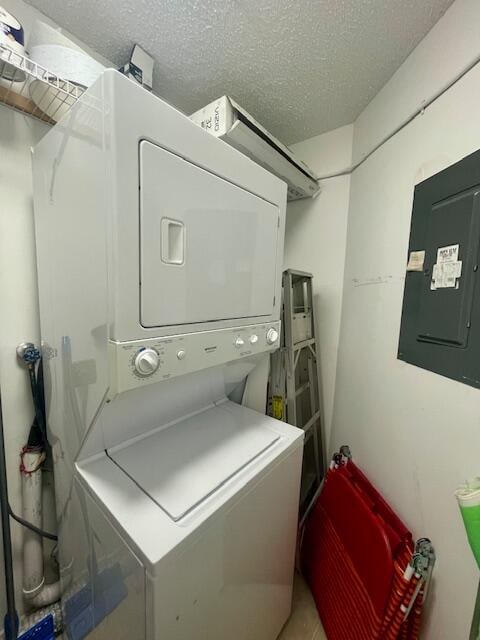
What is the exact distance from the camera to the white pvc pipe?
151cm

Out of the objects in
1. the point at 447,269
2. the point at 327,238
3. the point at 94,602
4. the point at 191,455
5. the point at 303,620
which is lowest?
the point at 303,620

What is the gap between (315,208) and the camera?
2580 millimetres

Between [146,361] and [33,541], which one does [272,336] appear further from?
[33,541]

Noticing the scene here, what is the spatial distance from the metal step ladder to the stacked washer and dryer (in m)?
0.59

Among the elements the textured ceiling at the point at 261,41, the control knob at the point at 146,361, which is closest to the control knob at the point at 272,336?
the control knob at the point at 146,361

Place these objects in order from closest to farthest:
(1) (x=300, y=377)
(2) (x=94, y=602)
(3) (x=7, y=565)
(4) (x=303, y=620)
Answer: (2) (x=94, y=602)
(3) (x=7, y=565)
(4) (x=303, y=620)
(1) (x=300, y=377)

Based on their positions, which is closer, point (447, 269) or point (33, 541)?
point (447, 269)

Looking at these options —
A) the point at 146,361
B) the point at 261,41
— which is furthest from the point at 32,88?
the point at 146,361

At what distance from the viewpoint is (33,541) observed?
1583 millimetres

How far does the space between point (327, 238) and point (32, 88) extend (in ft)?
7.33

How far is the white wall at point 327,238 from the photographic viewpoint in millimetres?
2400

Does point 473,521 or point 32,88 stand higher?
point 32,88

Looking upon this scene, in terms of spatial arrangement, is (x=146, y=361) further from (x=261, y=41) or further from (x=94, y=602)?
(x=261, y=41)

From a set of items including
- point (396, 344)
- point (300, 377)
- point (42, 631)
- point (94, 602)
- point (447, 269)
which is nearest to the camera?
point (94, 602)
